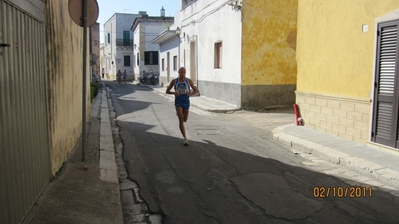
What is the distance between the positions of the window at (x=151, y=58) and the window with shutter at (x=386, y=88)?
34020 mm

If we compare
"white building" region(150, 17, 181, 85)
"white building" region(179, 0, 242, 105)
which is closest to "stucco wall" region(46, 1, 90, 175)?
"white building" region(179, 0, 242, 105)

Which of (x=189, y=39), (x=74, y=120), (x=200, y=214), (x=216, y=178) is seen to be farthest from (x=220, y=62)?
(x=200, y=214)

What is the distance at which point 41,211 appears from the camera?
149 inches

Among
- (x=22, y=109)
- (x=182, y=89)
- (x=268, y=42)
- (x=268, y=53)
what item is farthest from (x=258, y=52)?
(x=22, y=109)

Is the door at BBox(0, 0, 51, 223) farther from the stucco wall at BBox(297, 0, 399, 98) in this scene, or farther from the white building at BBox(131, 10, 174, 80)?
the white building at BBox(131, 10, 174, 80)

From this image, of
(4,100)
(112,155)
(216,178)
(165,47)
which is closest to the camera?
(4,100)

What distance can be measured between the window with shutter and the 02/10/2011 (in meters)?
2.12

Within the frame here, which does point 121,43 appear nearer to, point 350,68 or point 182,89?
point 182,89

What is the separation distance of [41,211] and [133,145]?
4.00 m

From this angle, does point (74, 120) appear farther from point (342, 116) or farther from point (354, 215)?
Result: point (342, 116)

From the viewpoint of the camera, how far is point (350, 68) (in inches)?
306

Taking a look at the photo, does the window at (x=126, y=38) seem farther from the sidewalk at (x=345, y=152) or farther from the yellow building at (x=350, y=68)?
the sidewalk at (x=345, y=152)

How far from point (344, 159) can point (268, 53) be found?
8.57 m

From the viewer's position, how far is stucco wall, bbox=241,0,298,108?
14.0 meters
